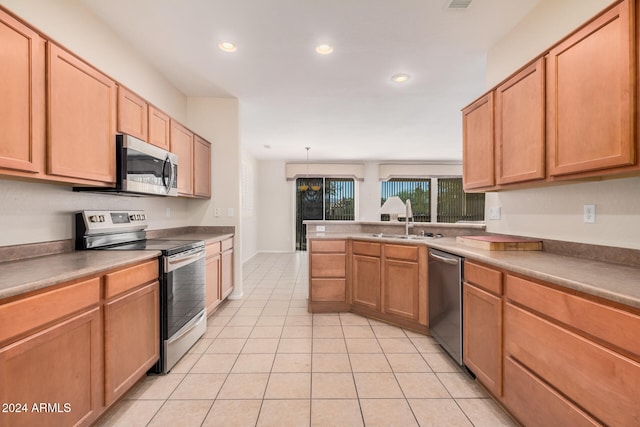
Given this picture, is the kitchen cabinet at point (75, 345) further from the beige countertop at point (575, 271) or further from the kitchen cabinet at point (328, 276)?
the beige countertop at point (575, 271)

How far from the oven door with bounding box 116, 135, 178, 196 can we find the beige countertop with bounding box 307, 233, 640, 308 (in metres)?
2.48

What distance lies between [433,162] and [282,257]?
5048 millimetres

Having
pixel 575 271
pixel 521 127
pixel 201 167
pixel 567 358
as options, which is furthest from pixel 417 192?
pixel 567 358

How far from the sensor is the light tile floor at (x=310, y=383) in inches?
63.2

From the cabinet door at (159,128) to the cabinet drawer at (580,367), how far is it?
119 inches

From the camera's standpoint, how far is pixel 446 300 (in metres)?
2.27

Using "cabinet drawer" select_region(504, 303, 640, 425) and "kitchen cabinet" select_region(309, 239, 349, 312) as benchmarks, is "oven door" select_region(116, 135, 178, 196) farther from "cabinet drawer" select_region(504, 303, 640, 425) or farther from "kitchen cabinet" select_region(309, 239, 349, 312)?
"cabinet drawer" select_region(504, 303, 640, 425)

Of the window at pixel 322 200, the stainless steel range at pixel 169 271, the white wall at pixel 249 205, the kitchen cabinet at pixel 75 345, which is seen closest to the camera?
the kitchen cabinet at pixel 75 345

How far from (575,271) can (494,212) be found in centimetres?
133

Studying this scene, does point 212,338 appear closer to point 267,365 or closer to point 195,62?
point 267,365

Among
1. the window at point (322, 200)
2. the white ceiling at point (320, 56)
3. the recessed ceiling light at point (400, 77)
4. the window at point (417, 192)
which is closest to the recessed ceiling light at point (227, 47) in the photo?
the white ceiling at point (320, 56)

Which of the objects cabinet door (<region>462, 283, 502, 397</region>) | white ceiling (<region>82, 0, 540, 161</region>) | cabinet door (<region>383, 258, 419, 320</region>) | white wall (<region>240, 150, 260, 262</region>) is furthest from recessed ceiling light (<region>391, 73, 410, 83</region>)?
white wall (<region>240, 150, 260, 262</region>)

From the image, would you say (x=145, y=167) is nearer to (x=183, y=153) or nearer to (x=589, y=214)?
(x=183, y=153)

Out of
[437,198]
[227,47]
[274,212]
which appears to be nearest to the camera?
[227,47]
